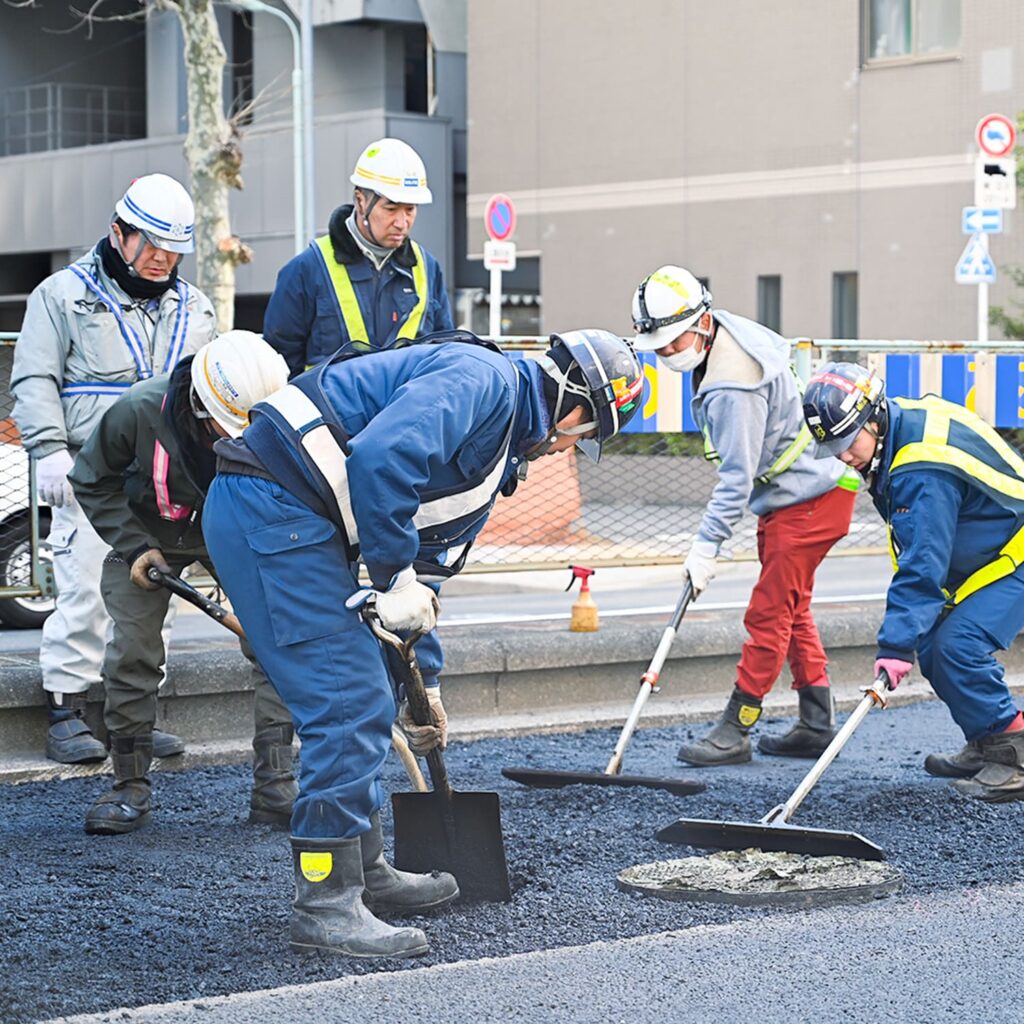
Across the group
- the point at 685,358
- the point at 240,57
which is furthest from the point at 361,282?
the point at 240,57

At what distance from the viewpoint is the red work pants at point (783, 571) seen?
6.77 m

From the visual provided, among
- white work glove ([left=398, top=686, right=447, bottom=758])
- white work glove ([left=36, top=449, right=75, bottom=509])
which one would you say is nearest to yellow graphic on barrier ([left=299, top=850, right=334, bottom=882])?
white work glove ([left=398, top=686, right=447, bottom=758])

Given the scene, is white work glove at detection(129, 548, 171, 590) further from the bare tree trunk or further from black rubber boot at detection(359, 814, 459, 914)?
the bare tree trunk

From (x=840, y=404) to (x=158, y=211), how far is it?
7.68ft

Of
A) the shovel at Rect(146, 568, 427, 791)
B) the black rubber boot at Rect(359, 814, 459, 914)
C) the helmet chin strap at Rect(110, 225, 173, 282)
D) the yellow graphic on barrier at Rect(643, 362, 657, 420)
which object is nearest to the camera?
the black rubber boot at Rect(359, 814, 459, 914)

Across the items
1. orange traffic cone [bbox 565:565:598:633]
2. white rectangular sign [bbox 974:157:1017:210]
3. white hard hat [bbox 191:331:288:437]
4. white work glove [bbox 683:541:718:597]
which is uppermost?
white rectangular sign [bbox 974:157:1017:210]

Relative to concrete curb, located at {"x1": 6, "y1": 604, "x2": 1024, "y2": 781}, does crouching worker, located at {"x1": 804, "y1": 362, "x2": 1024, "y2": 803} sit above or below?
above

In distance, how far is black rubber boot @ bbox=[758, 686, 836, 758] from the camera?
711 cm

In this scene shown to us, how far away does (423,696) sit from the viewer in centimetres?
472

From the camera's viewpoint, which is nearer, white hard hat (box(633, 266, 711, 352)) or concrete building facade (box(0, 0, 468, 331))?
white hard hat (box(633, 266, 711, 352))

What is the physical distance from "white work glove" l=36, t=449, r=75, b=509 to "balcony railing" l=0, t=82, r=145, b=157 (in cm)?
2709

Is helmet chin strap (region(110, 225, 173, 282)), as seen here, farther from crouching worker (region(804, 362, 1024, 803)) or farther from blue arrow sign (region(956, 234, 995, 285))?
blue arrow sign (region(956, 234, 995, 285))

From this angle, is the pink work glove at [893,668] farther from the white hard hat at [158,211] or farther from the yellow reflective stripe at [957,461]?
the white hard hat at [158,211]

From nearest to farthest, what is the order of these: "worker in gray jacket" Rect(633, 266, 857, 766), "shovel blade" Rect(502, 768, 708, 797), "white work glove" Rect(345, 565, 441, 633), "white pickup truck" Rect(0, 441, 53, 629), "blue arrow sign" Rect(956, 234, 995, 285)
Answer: "white work glove" Rect(345, 565, 441, 633), "shovel blade" Rect(502, 768, 708, 797), "worker in gray jacket" Rect(633, 266, 857, 766), "white pickup truck" Rect(0, 441, 53, 629), "blue arrow sign" Rect(956, 234, 995, 285)
